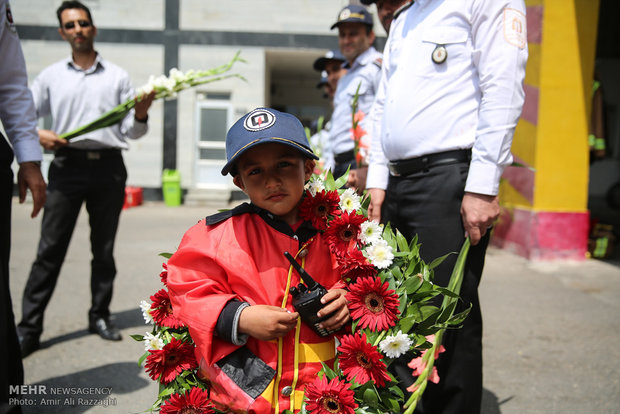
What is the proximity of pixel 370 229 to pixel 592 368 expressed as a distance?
2627mm

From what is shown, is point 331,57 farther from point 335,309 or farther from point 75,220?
point 335,309

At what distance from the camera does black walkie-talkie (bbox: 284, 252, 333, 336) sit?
5.60ft

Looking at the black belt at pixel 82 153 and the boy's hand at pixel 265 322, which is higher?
the black belt at pixel 82 153

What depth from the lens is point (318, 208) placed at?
195cm

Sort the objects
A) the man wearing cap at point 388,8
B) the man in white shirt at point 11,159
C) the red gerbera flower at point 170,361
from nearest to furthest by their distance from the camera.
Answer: the red gerbera flower at point 170,361 → the man in white shirt at point 11,159 → the man wearing cap at point 388,8

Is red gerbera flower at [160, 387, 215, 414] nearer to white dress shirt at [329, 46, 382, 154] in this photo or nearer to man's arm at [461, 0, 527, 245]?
man's arm at [461, 0, 527, 245]

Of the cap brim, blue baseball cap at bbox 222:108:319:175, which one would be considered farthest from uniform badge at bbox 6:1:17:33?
the cap brim

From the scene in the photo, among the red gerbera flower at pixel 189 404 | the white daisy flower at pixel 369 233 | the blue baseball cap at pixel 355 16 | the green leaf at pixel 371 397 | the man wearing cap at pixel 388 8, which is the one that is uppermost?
the blue baseball cap at pixel 355 16

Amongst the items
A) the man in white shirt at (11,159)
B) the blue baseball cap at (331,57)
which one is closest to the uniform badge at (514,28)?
the man in white shirt at (11,159)

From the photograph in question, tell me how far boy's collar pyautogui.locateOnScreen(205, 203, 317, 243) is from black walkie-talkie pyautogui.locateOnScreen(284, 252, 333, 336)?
0.50 feet

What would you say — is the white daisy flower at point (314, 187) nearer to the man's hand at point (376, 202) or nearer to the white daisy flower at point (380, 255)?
the white daisy flower at point (380, 255)

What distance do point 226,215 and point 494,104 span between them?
4.06 feet

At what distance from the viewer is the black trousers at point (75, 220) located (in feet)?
12.4

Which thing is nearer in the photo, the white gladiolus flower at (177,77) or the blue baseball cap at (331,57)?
the white gladiolus flower at (177,77)
